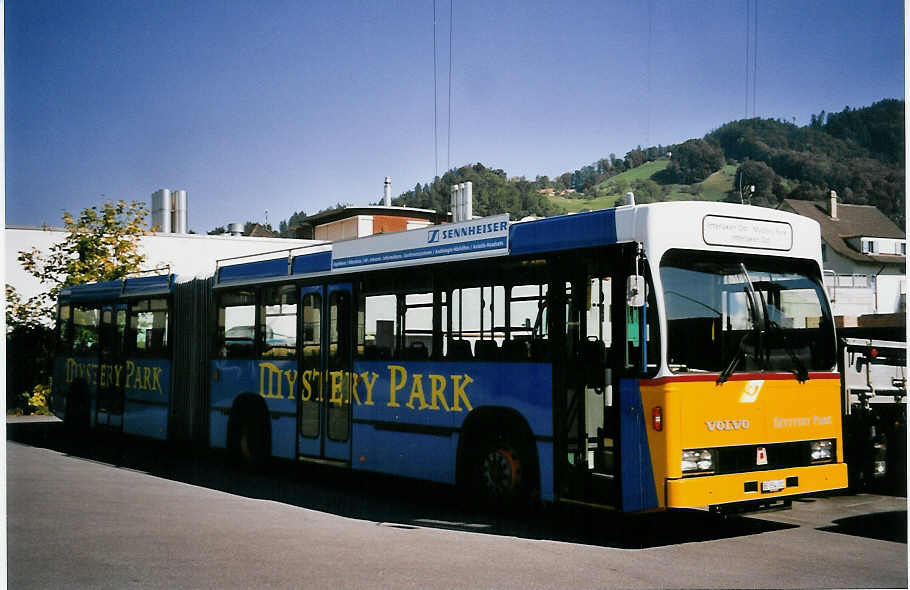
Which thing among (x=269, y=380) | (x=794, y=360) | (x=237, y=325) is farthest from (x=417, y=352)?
(x=237, y=325)

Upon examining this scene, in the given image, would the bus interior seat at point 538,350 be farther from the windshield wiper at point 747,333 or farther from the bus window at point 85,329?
the bus window at point 85,329

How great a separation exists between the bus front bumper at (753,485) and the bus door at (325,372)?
5.10m

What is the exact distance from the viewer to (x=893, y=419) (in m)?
11.9

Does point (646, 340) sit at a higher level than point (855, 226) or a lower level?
lower

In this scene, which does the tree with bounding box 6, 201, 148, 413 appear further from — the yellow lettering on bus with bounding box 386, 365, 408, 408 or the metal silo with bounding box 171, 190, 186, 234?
the yellow lettering on bus with bounding box 386, 365, 408, 408

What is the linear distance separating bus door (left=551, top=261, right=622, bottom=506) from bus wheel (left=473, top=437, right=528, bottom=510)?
617 millimetres

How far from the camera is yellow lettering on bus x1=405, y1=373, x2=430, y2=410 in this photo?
1138 centimetres

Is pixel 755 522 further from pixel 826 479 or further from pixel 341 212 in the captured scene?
pixel 341 212

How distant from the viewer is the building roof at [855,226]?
11.2 meters

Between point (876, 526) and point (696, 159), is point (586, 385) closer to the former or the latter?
point (876, 526)

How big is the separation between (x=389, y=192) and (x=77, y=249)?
2102 cm

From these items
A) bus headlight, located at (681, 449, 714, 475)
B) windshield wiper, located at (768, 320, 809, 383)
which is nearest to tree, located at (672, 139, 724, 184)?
windshield wiper, located at (768, 320, 809, 383)

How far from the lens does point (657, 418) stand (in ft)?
28.1

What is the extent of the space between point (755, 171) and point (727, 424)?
976 centimetres
